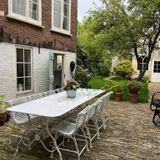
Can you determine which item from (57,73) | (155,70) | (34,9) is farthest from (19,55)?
(155,70)

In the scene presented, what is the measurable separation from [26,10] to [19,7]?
29 centimetres

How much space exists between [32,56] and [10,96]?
5.31 feet

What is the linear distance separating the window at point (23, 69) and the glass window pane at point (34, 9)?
3.97 feet

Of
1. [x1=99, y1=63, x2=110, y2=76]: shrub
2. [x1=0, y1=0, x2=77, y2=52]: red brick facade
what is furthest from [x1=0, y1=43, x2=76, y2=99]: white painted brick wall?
[x1=99, y1=63, x2=110, y2=76]: shrub

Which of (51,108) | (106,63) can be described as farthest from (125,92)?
(106,63)

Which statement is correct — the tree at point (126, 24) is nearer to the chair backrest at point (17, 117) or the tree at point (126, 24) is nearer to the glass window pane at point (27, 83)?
the glass window pane at point (27, 83)

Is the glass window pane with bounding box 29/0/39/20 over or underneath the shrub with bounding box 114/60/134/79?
over

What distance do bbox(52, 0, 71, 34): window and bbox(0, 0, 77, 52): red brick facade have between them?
29cm

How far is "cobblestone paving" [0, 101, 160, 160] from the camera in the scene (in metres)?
3.73

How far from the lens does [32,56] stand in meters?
7.02

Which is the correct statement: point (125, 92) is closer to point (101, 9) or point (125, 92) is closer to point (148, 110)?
point (148, 110)

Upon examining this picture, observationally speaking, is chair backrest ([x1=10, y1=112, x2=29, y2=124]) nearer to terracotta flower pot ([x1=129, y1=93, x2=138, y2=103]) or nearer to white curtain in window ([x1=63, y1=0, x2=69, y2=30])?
terracotta flower pot ([x1=129, y1=93, x2=138, y2=103])

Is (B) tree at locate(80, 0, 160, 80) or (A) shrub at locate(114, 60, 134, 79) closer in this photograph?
(B) tree at locate(80, 0, 160, 80)

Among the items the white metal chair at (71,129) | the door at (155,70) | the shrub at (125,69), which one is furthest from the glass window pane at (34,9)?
the door at (155,70)
